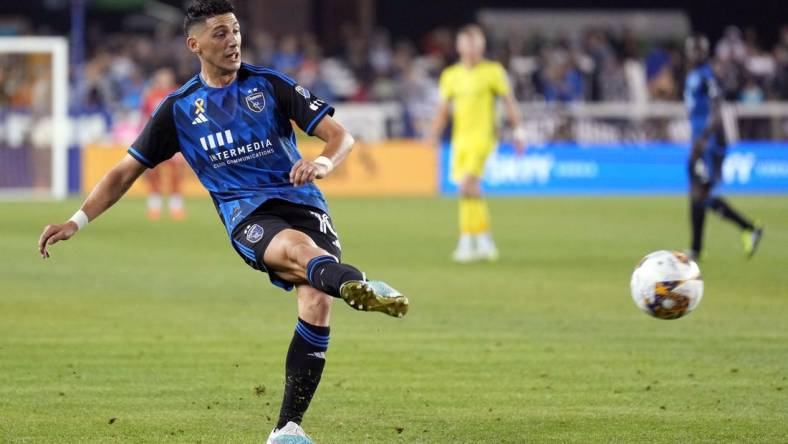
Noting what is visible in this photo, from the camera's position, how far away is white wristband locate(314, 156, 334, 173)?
640 centimetres

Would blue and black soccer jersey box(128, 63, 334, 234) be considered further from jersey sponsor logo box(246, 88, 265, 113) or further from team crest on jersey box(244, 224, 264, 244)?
team crest on jersey box(244, 224, 264, 244)

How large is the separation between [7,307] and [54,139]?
16.5m

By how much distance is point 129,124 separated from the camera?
A: 96.3ft

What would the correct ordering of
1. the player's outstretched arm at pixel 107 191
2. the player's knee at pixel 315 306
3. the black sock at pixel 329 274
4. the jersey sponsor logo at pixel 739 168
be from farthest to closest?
the jersey sponsor logo at pixel 739 168 < the player's outstretched arm at pixel 107 191 < the player's knee at pixel 315 306 < the black sock at pixel 329 274

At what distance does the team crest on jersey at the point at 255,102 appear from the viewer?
6789 millimetres

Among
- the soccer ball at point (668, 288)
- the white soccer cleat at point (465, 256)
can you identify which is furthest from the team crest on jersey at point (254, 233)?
the white soccer cleat at point (465, 256)

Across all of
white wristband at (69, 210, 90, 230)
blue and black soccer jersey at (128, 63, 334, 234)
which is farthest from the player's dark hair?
white wristband at (69, 210, 90, 230)

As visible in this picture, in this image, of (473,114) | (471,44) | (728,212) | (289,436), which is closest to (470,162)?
(473,114)

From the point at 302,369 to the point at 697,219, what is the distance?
10.7 m

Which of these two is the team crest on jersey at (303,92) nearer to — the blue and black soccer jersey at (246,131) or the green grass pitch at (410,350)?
the blue and black soccer jersey at (246,131)

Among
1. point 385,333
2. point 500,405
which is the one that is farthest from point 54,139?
point 500,405

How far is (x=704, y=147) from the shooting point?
16.8 m

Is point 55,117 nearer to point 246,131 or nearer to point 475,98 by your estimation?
point 475,98

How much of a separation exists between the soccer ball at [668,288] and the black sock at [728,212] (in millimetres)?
8505
